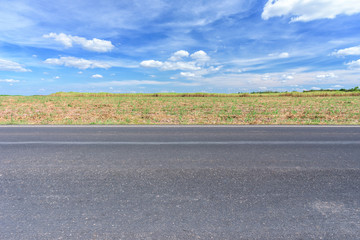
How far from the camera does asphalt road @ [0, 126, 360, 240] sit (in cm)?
249

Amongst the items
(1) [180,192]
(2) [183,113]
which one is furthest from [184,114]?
(1) [180,192]

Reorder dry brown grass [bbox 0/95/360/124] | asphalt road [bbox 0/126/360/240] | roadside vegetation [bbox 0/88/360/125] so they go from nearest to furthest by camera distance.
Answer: asphalt road [bbox 0/126/360/240] → dry brown grass [bbox 0/95/360/124] → roadside vegetation [bbox 0/88/360/125]

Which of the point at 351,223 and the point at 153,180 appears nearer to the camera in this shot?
the point at 351,223

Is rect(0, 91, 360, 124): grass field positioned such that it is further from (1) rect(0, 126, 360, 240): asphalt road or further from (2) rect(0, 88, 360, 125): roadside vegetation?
(1) rect(0, 126, 360, 240): asphalt road

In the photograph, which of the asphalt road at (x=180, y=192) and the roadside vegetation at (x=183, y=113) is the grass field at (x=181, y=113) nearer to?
the roadside vegetation at (x=183, y=113)

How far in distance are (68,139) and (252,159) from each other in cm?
562

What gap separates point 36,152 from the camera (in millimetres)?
5477

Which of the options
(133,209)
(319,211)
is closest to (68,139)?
(133,209)

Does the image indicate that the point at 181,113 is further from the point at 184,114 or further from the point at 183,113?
the point at 184,114

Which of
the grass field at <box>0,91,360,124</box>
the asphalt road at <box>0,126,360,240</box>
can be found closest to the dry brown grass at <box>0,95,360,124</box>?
the grass field at <box>0,91,360,124</box>

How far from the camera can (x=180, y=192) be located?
131 inches

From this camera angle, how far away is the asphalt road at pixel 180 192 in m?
2.49

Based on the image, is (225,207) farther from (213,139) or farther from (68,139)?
(68,139)

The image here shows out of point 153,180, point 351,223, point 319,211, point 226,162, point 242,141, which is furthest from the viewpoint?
point 242,141
